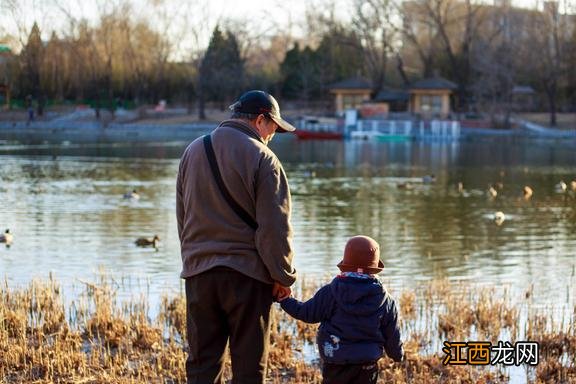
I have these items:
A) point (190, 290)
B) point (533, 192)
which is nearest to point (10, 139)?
point (533, 192)

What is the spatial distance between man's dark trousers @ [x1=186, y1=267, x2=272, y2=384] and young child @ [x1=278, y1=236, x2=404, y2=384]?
0.20 meters

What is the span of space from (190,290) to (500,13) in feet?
239

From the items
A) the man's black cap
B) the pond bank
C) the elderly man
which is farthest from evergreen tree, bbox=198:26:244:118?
the elderly man

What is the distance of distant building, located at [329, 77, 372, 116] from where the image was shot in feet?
229

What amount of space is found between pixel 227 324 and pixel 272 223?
673 millimetres

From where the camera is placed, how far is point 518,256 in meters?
15.9

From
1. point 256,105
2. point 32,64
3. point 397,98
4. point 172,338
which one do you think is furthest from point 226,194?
point 32,64

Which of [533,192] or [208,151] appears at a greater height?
[208,151]

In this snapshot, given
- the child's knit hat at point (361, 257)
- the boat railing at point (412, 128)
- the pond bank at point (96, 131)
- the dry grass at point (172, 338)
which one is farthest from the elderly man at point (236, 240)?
the boat railing at point (412, 128)

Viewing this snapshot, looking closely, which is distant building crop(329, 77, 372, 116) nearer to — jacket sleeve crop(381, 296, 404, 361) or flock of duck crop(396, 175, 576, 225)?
flock of duck crop(396, 175, 576, 225)

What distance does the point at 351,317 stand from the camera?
5125 millimetres

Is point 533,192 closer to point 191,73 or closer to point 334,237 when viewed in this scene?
point 334,237

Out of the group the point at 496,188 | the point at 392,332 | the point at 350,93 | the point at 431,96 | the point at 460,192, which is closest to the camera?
the point at 392,332

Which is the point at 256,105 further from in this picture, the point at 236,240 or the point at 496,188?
the point at 496,188
